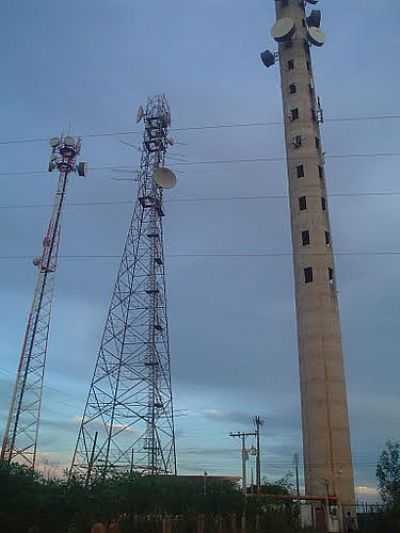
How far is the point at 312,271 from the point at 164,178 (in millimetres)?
15246

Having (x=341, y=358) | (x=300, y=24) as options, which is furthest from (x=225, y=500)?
(x=300, y=24)

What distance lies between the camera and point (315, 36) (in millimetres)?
58594

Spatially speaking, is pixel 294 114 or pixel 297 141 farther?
pixel 294 114

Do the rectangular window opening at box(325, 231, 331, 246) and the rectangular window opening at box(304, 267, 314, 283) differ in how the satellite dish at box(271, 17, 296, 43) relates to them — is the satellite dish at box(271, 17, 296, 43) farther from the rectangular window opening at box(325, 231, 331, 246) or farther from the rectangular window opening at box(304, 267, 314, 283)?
the rectangular window opening at box(304, 267, 314, 283)

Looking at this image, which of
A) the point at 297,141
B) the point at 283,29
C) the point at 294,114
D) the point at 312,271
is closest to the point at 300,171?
the point at 297,141

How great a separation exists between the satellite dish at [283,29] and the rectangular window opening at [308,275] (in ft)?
83.2

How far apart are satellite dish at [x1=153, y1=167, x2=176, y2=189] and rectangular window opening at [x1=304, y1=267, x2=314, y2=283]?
13939mm

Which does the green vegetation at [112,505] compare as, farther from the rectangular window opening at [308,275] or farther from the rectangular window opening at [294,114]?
A: the rectangular window opening at [294,114]

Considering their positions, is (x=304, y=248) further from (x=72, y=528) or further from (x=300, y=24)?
(x=72, y=528)

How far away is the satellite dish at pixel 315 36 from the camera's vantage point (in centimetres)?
5847

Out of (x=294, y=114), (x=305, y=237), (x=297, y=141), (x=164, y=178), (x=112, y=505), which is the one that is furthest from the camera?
(x=294, y=114)

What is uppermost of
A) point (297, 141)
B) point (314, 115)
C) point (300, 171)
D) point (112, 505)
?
point (314, 115)

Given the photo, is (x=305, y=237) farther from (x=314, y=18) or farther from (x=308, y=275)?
(x=314, y=18)

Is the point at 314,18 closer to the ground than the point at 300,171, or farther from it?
farther from it
